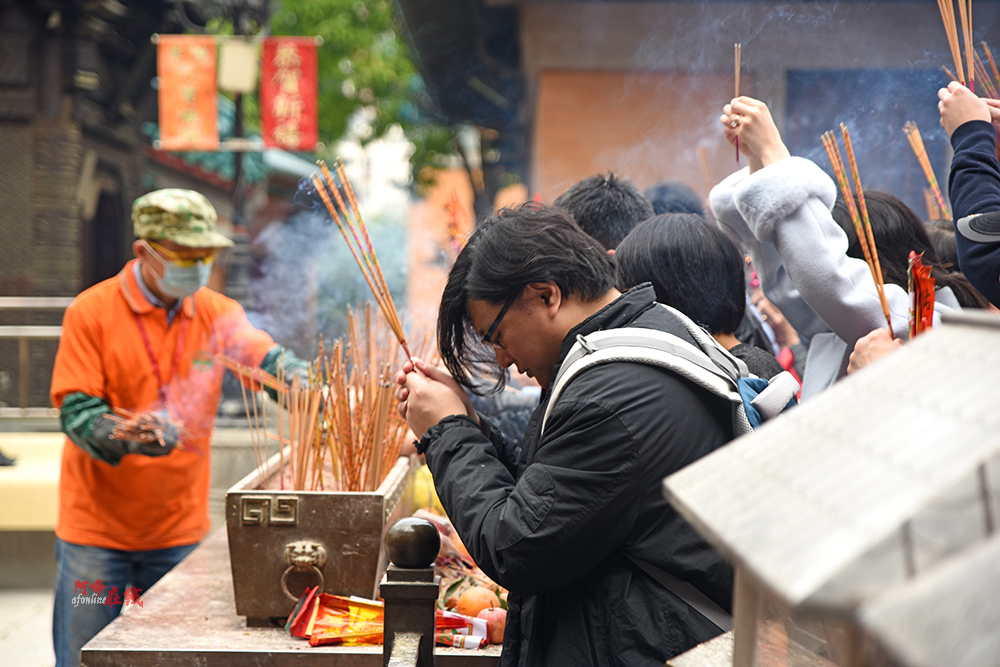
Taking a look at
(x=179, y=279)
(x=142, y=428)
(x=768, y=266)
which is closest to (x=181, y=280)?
(x=179, y=279)

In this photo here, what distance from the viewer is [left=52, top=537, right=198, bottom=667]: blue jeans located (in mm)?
2551

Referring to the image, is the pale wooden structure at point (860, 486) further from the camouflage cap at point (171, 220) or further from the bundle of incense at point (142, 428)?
the camouflage cap at point (171, 220)

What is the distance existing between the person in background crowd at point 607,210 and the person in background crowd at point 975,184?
35.9 inches

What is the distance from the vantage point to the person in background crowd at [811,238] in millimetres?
1885

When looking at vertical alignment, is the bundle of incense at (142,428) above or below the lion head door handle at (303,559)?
above

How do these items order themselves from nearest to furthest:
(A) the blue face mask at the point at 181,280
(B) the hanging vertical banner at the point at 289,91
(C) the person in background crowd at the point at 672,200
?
(A) the blue face mask at the point at 181,280 → (C) the person in background crowd at the point at 672,200 → (B) the hanging vertical banner at the point at 289,91

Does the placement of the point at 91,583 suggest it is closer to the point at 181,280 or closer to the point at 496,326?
the point at 181,280

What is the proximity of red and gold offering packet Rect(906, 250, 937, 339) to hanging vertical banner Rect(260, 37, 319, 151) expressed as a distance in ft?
28.8

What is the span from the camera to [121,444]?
253 centimetres

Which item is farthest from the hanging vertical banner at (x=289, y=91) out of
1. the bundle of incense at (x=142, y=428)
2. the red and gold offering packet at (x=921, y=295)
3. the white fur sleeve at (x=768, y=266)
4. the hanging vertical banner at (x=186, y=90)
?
the red and gold offering packet at (x=921, y=295)

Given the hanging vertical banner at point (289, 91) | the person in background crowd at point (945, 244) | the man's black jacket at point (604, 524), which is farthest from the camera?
the hanging vertical banner at point (289, 91)

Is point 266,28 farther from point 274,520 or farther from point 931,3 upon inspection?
point 274,520

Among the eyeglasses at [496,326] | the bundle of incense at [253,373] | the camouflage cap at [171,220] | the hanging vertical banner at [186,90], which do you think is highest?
the hanging vertical banner at [186,90]

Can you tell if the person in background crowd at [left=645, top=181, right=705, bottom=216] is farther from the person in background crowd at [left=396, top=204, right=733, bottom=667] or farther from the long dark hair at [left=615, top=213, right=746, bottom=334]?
the person in background crowd at [left=396, top=204, right=733, bottom=667]
